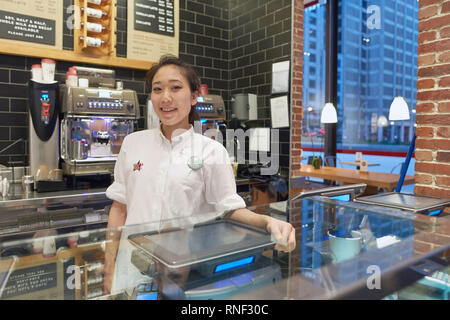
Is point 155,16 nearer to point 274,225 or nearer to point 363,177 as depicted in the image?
point 363,177

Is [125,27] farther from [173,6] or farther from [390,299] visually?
[390,299]

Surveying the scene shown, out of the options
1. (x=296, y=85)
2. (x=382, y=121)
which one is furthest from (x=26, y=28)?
(x=382, y=121)

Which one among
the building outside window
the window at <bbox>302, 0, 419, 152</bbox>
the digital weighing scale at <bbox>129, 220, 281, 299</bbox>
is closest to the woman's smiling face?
the digital weighing scale at <bbox>129, 220, 281, 299</bbox>

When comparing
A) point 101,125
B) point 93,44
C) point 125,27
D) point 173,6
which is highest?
point 173,6

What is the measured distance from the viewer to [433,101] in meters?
2.11

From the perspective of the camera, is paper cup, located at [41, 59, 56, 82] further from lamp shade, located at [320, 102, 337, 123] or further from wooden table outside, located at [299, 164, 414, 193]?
lamp shade, located at [320, 102, 337, 123]

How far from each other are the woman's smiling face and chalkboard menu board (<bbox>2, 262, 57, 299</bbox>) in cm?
86

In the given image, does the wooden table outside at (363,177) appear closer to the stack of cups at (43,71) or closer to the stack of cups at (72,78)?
the stack of cups at (72,78)

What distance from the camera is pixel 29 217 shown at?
2285 mm

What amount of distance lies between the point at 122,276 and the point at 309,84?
6.36 meters

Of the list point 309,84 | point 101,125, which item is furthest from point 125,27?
point 309,84

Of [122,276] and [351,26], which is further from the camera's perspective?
[351,26]

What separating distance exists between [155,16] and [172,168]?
2619mm

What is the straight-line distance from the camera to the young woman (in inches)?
60.2
